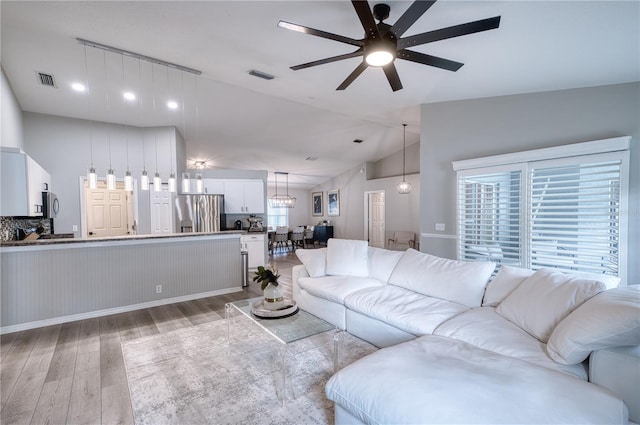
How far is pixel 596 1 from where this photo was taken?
2.07 m

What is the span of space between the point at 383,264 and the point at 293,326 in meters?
1.60

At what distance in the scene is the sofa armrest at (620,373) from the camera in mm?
1353

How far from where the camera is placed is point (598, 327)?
1.48 m

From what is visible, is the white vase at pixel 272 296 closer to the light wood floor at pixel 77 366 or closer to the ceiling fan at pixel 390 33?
the light wood floor at pixel 77 366

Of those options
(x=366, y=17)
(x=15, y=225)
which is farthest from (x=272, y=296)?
(x=15, y=225)

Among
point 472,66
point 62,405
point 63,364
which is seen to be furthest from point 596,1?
point 63,364

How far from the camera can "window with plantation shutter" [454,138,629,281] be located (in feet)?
9.92

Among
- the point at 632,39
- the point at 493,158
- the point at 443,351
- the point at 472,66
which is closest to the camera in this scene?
the point at 443,351

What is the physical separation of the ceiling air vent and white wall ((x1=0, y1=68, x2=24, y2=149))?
34 cm

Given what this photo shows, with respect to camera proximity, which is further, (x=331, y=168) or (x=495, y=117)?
(x=331, y=168)

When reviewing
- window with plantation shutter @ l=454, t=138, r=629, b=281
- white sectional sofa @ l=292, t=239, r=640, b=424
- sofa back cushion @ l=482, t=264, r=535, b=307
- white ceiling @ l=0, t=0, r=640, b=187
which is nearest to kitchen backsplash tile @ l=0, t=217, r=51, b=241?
white ceiling @ l=0, t=0, r=640, b=187

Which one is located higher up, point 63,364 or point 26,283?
point 26,283

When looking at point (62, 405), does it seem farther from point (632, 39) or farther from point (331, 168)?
point (331, 168)

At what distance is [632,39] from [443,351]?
10.3 ft
